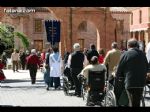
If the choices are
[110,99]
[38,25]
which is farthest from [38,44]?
[110,99]

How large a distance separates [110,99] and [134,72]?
1.95 meters

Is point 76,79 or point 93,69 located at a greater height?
point 93,69

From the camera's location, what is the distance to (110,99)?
13.2 meters

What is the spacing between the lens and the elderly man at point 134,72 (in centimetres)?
1138

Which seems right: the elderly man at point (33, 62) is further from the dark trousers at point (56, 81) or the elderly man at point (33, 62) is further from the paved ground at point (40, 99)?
the paved ground at point (40, 99)

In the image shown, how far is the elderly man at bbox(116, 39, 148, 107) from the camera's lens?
37.3 ft

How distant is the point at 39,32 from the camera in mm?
68625

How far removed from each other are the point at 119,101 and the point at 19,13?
51.8 metres

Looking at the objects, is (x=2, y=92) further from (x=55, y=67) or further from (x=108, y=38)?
(x=108, y=38)

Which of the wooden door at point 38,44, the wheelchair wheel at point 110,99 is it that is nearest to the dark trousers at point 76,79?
the wheelchair wheel at point 110,99

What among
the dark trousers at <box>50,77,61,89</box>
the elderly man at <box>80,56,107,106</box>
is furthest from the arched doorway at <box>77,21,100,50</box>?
the elderly man at <box>80,56,107,106</box>

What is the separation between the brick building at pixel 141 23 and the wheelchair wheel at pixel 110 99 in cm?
4220

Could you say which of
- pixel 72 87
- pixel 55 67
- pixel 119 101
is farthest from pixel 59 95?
pixel 119 101

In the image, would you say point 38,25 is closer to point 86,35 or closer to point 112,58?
point 86,35
